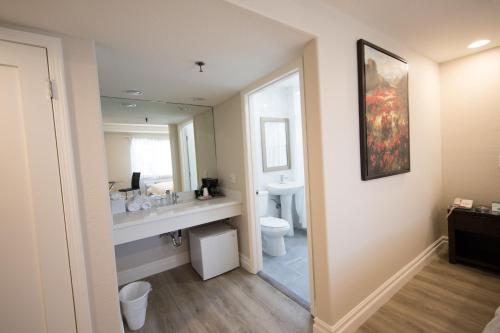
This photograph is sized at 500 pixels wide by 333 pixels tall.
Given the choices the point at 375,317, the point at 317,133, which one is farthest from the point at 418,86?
the point at 375,317

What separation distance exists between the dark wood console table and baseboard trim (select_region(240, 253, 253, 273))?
2254mm

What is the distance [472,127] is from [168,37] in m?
3.25

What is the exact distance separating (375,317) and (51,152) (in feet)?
8.17

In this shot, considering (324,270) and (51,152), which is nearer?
(51,152)

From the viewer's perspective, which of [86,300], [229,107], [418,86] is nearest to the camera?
[86,300]

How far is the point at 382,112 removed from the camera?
5.83 feet

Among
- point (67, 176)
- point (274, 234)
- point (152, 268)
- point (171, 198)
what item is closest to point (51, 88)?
point (67, 176)

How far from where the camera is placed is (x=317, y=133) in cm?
143

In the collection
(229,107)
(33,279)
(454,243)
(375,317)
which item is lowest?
(375,317)

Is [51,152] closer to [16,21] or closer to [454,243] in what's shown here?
[16,21]

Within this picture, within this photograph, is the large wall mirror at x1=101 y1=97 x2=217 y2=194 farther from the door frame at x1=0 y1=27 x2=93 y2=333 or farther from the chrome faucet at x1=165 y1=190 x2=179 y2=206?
the door frame at x1=0 y1=27 x2=93 y2=333

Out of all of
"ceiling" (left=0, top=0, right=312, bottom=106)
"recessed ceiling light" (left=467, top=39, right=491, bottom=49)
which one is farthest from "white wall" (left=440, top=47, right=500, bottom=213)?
"ceiling" (left=0, top=0, right=312, bottom=106)

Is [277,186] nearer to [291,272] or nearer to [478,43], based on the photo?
[291,272]

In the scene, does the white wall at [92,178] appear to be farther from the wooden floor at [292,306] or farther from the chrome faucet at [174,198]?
the chrome faucet at [174,198]
